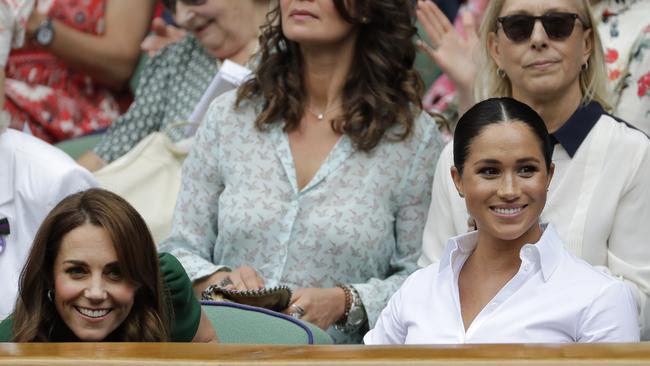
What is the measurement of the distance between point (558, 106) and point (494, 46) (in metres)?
0.28

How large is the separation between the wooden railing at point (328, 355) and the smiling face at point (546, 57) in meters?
1.68

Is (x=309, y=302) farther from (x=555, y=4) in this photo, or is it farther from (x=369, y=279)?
(x=555, y=4)

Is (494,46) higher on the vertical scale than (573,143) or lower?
higher

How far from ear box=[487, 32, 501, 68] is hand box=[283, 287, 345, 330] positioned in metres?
0.75

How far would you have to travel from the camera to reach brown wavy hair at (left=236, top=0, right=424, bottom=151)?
410 cm

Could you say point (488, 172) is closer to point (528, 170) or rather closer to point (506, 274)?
point (528, 170)

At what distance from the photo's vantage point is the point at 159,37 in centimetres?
527

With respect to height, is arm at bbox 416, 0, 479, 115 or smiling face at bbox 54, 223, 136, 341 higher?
arm at bbox 416, 0, 479, 115

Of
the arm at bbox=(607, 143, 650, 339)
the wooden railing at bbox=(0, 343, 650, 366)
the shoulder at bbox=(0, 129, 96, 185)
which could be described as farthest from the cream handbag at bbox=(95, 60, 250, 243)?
the wooden railing at bbox=(0, 343, 650, 366)

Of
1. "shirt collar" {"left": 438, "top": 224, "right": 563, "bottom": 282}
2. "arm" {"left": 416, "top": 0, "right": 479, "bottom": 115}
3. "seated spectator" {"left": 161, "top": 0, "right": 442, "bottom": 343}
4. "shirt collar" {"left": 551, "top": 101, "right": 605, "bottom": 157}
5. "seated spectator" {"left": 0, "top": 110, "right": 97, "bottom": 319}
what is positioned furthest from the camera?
"arm" {"left": 416, "top": 0, "right": 479, "bottom": 115}

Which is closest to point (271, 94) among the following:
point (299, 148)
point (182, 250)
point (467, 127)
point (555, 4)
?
point (299, 148)

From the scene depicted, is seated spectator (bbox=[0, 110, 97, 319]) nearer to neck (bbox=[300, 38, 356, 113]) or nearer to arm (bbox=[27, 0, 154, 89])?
neck (bbox=[300, 38, 356, 113])

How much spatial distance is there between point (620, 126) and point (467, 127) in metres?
0.65

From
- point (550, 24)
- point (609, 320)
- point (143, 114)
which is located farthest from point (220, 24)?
point (609, 320)
